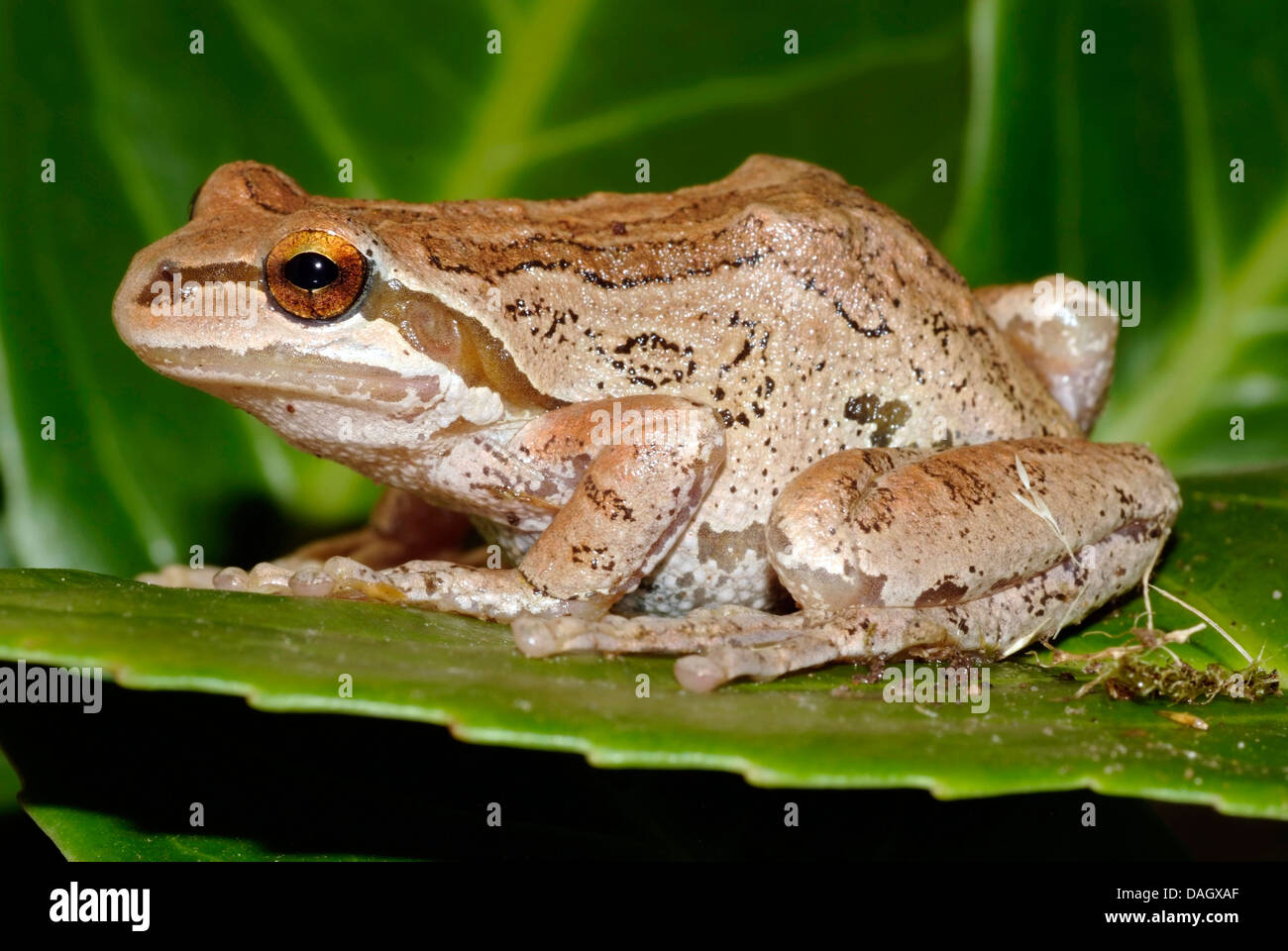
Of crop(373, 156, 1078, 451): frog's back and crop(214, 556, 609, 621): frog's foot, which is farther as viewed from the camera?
crop(373, 156, 1078, 451): frog's back

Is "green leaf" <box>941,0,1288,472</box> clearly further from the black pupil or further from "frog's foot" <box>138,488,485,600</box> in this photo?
the black pupil

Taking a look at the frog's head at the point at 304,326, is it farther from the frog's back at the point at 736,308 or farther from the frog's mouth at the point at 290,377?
the frog's back at the point at 736,308

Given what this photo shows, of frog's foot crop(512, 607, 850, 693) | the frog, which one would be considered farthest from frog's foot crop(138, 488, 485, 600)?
frog's foot crop(512, 607, 850, 693)

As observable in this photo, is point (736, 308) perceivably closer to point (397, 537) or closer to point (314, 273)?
point (314, 273)

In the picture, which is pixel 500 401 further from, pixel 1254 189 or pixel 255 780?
pixel 1254 189

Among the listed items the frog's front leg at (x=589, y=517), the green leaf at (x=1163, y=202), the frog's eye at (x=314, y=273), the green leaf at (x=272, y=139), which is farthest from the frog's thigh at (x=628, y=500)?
the green leaf at (x=1163, y=202)

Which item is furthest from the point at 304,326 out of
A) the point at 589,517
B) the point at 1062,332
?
the point at 1062,332

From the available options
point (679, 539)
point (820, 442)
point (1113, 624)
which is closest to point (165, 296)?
point (679, 539)
